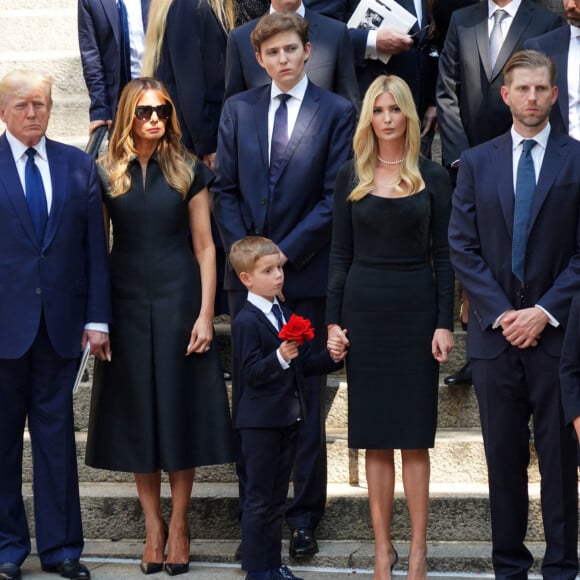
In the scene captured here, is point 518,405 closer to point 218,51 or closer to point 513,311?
point 513,311

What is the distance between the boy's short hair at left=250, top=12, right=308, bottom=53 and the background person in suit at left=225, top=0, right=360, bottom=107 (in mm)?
339

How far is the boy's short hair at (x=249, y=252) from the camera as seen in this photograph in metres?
5.44

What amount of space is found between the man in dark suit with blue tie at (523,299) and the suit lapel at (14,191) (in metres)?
1.85

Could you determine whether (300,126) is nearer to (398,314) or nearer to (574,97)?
(398,314)

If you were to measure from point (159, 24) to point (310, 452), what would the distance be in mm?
2380

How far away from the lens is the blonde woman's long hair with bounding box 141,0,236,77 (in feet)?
22.4

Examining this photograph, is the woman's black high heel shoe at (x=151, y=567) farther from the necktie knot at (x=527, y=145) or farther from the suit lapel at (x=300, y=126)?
the necktie knot at (x=527, y=145)

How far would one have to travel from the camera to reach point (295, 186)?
5.94 m

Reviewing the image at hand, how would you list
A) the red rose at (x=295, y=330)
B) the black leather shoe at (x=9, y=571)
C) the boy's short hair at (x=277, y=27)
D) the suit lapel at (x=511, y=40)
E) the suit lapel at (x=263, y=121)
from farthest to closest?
the suit lapel at (x=511, y=40), the suit lapel at (x=263, y=121), the boy's short hair at (x=277, y=27), the black leather shoe at (x=9, y=571), the red rose at (x=295, y=330)

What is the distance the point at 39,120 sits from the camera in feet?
19.2

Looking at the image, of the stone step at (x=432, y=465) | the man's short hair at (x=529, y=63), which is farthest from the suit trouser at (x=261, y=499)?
the man's short hair at (x=529, y=63)

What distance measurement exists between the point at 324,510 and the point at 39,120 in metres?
2.13

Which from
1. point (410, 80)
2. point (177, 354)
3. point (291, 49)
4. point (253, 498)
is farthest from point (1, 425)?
point (410, 80)

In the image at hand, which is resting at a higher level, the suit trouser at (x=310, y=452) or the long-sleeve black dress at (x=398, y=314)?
the long-sleeve black dress at (x=398, y=314)
